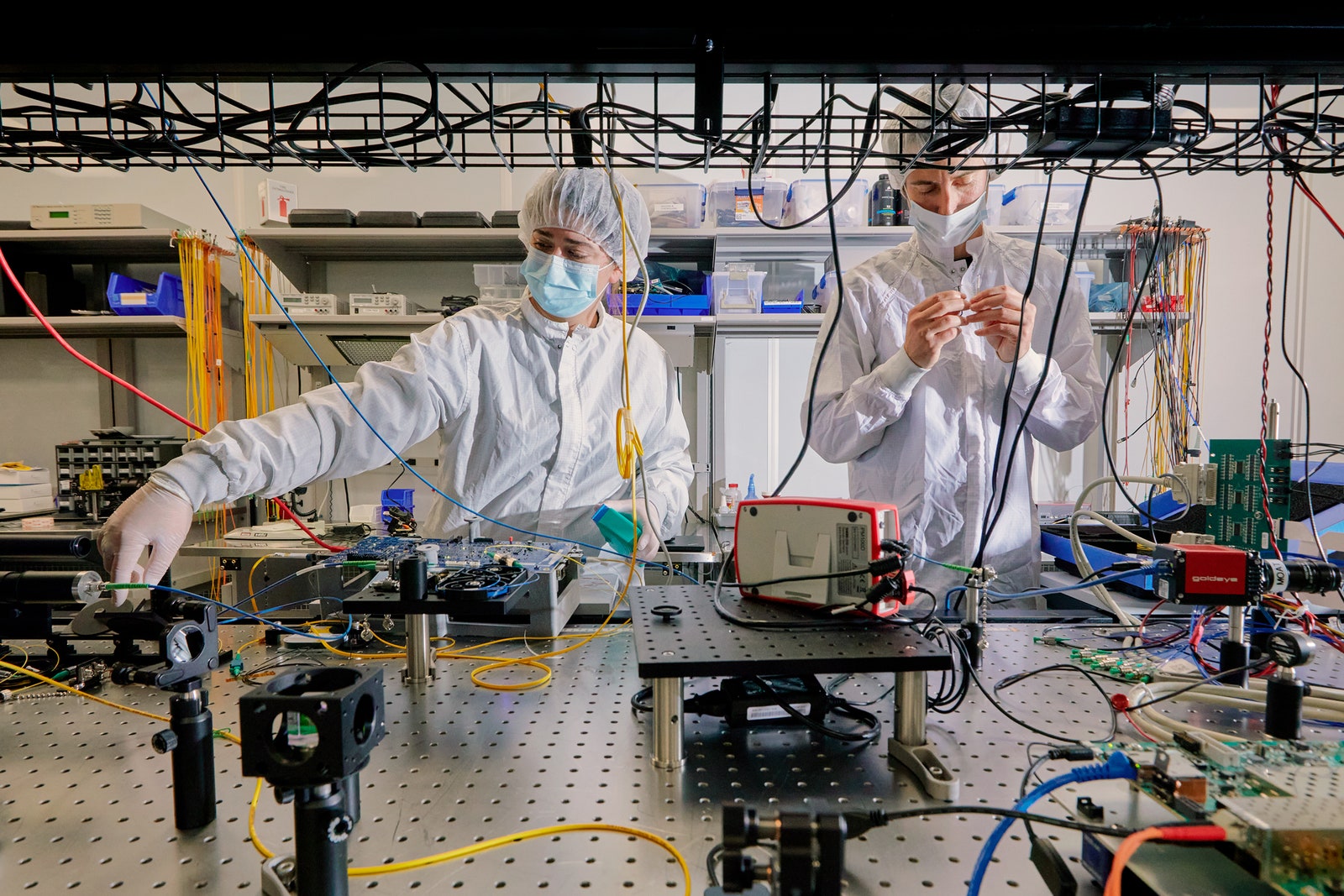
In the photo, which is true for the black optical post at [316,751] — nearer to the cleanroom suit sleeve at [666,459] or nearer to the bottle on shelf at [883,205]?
the cleanroom suit sleeve at [666,459]

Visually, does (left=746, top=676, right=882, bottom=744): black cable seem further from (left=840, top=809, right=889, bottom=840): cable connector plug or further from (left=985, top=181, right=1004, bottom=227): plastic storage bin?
(left=985, top=181, right=1004, bottom=227): plastic storage bin

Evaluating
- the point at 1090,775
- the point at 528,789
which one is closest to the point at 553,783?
the point at 528,789

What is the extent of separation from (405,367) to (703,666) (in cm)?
115

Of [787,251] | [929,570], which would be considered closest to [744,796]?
[929,570]

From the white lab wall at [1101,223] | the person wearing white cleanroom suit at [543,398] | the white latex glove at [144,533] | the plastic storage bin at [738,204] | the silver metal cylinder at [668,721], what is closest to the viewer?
the silver metal cylinder at [668,721]

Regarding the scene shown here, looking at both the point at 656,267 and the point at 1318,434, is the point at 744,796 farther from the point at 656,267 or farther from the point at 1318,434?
the point at 1318,434

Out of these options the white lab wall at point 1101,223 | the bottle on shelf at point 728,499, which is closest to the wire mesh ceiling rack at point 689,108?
the bottle on shelf at point 728,499

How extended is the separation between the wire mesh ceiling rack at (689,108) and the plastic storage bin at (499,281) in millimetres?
1868

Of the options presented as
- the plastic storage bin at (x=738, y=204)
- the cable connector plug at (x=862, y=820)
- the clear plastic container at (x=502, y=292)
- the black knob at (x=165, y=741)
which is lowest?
the black knob at (x=165, y=741)

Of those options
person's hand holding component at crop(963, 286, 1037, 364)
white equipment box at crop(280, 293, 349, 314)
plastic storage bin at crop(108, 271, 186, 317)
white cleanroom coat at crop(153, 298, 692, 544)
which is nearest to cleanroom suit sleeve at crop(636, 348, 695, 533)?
white cleanroom coat at crop(153, 298, 692, 544)

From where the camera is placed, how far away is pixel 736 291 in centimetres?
266

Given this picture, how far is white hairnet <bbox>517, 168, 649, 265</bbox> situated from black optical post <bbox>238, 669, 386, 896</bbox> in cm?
130

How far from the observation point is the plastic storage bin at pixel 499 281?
255cm

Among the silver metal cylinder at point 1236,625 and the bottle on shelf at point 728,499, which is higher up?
the silver metal cylinder at point 1236,625
